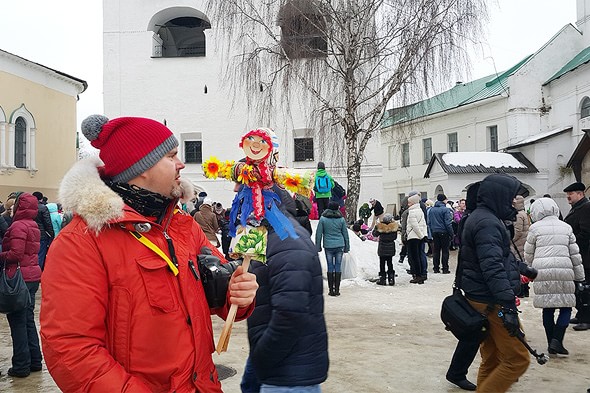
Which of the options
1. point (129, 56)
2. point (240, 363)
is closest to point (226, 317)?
point (240, 363)

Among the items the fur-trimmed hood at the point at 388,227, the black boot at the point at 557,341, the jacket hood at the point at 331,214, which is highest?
the jacket hood at the point at 331,214

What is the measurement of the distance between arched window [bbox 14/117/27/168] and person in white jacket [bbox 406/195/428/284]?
20.9m

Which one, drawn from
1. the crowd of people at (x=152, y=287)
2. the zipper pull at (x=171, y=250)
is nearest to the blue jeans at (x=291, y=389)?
the crowd of people at (x=152, y=287)

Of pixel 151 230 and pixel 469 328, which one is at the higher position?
pixel 151 230

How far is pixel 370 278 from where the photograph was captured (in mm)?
13883

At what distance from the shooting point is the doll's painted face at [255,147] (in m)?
3.72

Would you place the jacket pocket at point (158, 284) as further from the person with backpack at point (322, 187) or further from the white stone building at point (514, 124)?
the white stone building at point (514, 124)

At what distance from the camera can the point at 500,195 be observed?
4949 millimetres

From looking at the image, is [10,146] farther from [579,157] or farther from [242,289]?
[242,289]

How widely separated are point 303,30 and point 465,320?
17.5m

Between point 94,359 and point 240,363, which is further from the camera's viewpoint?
point 240,363

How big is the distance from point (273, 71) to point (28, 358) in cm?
1691

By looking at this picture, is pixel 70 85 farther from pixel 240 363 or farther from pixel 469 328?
pixel 469 328

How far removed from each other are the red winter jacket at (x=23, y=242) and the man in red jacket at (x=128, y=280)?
456 centimetres
